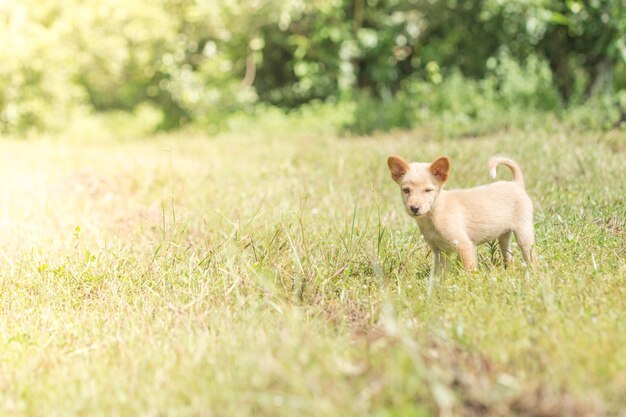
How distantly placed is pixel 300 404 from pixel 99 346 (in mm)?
1356

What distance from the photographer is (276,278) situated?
3969mm

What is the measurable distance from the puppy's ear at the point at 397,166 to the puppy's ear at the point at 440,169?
14cm

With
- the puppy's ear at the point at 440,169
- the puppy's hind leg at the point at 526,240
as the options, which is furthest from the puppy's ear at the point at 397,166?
the puppy's hind leg at the point at 526,240

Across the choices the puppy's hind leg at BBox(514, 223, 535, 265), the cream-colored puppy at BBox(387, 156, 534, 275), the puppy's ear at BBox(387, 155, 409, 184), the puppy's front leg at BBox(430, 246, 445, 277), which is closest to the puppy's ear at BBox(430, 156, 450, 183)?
the cream-colored puppy at BBox(387, 156, 534, 275)

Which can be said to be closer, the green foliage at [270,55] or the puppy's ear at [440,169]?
the puppy's ear at [440,169]

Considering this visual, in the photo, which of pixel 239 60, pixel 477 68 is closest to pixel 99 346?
pixel 477 68

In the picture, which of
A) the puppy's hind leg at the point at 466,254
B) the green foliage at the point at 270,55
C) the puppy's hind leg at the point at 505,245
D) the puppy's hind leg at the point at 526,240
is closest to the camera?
the puppy's hind leg at the point at 466,254

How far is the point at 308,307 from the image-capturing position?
365 cm

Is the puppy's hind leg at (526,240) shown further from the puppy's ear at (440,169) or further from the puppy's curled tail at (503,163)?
the puppy's ear at (440,169)

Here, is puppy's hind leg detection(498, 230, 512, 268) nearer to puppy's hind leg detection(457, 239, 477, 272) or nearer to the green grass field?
the green grass field

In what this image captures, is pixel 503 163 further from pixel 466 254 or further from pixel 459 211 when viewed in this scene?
pixel 466 254

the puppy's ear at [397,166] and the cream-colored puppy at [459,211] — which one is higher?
the puppy's ear at [397,166]

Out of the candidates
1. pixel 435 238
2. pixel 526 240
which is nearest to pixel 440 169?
pixel 435 238

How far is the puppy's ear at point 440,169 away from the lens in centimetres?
387
